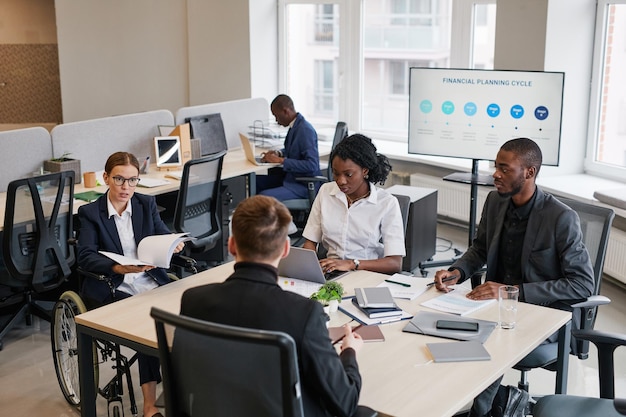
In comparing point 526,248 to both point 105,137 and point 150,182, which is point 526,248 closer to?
point 150,182

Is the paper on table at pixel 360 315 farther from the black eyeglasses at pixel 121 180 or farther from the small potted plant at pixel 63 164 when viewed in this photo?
the small potted plant at pixel 63 164

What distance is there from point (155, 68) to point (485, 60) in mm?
3393

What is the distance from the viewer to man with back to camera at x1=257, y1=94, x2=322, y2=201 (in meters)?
5.70

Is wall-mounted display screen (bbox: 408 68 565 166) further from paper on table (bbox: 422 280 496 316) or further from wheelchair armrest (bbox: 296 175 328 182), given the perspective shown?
paper on table (bbox: 422 280 496 316)

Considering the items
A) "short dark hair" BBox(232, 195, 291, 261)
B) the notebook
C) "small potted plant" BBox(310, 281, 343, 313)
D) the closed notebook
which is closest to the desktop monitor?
the notebook

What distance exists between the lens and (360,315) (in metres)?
2.99

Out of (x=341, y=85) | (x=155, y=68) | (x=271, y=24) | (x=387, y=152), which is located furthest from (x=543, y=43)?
(x=155, y=68)

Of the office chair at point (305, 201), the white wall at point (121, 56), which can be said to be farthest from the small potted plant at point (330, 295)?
the white wall at point (121, 56)

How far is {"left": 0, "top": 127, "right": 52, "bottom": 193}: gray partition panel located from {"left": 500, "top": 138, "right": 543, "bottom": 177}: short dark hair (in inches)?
120

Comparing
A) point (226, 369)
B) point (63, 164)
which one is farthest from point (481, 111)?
point (226, 369)

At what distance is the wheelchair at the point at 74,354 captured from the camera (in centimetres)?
350

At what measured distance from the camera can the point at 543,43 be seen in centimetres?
560

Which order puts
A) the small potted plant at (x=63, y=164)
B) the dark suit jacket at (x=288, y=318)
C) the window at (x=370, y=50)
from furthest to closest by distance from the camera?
the window at (x=370, y=50)
the small potted plant at (x=63, y=164)
the dark suit jacket at (x=288, y=318)

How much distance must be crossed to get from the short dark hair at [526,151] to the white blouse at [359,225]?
601 millimetres
